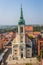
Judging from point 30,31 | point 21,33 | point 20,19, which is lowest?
point 30,31

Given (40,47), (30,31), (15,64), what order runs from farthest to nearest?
(30,31) < (40,47) < (15,64)

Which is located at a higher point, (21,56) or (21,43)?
(21,43)

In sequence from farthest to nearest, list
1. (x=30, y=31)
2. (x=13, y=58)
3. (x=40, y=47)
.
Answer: (x=30, y=31) → (x=40, y=47) → (x=13, y=58)

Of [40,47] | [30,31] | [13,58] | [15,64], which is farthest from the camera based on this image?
[30,31]

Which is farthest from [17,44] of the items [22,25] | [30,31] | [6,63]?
[30,31]

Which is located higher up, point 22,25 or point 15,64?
point 22,25

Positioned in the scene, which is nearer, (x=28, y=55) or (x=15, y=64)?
(x=15, y=64)

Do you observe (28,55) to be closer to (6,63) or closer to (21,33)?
(21,33)

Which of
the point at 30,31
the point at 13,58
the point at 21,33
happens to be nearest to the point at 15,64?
the point at 13,58

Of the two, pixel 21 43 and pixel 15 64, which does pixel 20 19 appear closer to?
pixel 21 43
